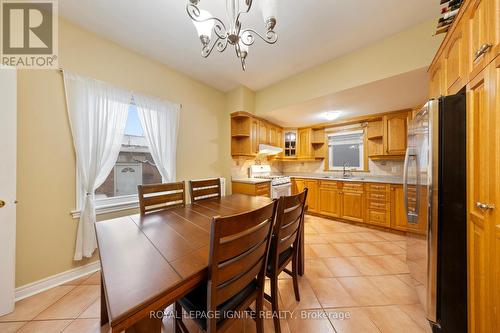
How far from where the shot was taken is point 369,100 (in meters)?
2.68

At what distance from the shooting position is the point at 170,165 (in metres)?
2.57

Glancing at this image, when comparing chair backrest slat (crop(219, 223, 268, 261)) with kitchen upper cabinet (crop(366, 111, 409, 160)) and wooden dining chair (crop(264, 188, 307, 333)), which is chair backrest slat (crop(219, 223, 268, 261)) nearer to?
wooden dining chair (crop(264, 188, 307, 333))

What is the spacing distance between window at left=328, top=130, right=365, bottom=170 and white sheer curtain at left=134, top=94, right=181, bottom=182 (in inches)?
138

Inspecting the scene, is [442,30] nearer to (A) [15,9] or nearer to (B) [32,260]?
(A) [15,9]

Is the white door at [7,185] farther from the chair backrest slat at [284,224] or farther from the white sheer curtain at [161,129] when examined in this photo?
the chair backrest slat at [284,224]

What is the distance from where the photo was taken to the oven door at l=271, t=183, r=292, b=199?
11.4ft

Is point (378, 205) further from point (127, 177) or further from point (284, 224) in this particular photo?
point (127, 177)

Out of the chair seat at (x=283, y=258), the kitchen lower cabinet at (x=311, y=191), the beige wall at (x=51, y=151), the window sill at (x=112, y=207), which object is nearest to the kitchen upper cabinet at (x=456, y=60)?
the chair seat at (x=283, y=258)

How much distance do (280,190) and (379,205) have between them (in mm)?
1785

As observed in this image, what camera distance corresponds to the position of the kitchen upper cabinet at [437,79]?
143 centimetres

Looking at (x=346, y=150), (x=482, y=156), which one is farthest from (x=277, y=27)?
(x=346, y=150)

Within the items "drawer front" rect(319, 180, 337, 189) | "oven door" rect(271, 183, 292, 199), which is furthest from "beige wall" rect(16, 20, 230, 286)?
"drawer front" rect(319, 180, 337, 189)

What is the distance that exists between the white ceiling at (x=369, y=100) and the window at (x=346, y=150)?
0.51m

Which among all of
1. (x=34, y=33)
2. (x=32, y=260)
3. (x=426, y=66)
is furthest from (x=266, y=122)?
(x=32, y=260)
